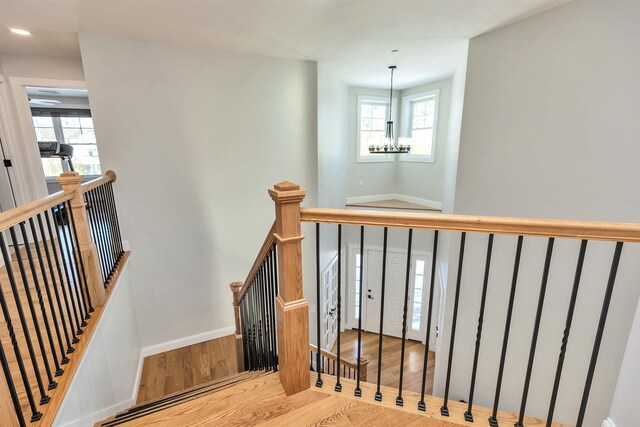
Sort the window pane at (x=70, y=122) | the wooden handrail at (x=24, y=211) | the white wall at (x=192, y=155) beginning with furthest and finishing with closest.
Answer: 1. the window pane at (x=70, y=122)
2. the white wall at (x=192, y=155)
3. the wooden handrail at (x=24, y=211)

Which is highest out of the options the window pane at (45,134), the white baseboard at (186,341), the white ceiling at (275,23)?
the white ceiling at (275,23)

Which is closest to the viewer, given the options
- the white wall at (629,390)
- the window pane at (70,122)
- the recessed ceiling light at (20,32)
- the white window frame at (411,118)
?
the white wall at (629,390)

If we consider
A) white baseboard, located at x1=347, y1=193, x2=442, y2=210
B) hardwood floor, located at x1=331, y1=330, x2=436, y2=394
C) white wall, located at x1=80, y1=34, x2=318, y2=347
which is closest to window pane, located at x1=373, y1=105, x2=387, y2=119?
white baseboard, located at x1=347, y1=193, x2=442, y2=210

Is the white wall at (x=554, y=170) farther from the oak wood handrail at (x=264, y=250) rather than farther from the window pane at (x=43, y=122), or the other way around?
the window pane at (x=43, y=122)

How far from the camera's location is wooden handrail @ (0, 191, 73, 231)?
117 cm

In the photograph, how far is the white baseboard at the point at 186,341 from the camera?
3609 mm

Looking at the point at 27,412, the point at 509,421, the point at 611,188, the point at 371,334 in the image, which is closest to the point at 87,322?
the point at 27,412

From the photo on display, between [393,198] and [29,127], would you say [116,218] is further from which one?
[393,198]

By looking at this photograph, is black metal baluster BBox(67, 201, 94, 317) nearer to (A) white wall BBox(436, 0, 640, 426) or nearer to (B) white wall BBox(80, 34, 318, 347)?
(B) white wall BBox(80, 34, 318, 347)

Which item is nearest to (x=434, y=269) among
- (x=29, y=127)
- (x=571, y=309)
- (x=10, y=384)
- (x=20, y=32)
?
(x=571, y=309)

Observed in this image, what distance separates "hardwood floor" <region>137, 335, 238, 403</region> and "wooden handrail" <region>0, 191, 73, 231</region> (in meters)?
2.41

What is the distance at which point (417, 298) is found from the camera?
6.15 meters

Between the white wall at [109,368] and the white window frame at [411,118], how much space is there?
507cm

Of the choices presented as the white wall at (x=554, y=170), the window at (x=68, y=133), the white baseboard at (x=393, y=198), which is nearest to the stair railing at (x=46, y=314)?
the white wall at (x=554, y=170)
